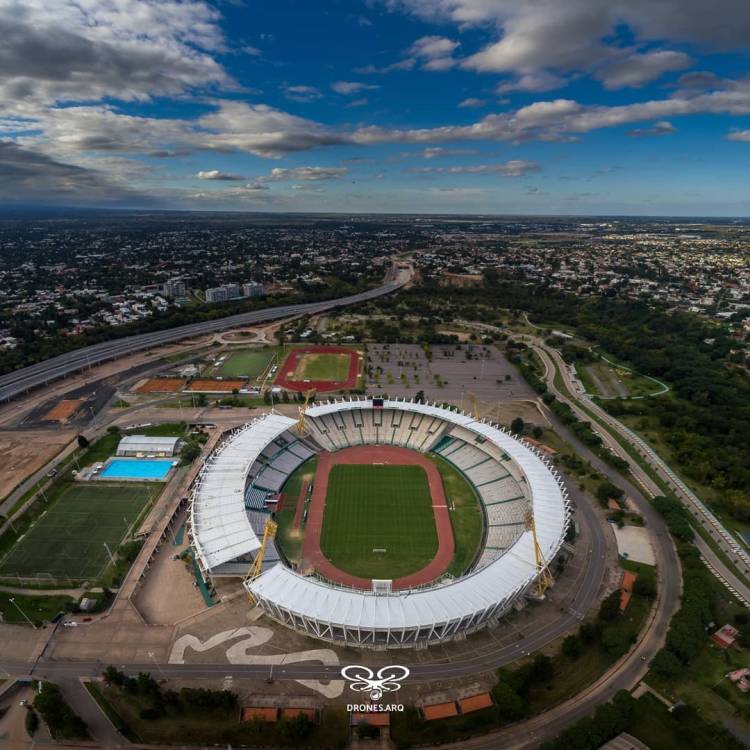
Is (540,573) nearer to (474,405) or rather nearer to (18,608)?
(474,405)

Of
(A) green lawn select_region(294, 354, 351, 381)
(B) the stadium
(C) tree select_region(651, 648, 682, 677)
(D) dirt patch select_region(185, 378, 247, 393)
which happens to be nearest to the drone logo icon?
(B) the stadium

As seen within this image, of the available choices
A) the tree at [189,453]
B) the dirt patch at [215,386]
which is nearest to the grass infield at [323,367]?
the dirt patch at [215,386]

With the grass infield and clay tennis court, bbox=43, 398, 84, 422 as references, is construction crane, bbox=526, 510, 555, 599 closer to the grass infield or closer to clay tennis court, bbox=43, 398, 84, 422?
the grass infield

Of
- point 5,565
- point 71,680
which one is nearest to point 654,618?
point 71,680

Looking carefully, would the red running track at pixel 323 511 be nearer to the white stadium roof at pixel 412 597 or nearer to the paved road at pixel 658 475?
the white stadium roof at pixel 412 597

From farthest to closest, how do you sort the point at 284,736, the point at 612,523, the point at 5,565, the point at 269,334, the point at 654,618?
the point at 269,334 < the point at 612,523 < the point at 5,565 < the point at 654,618 < the point at 284,736

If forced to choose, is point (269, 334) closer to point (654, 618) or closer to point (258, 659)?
point (258, 659)
